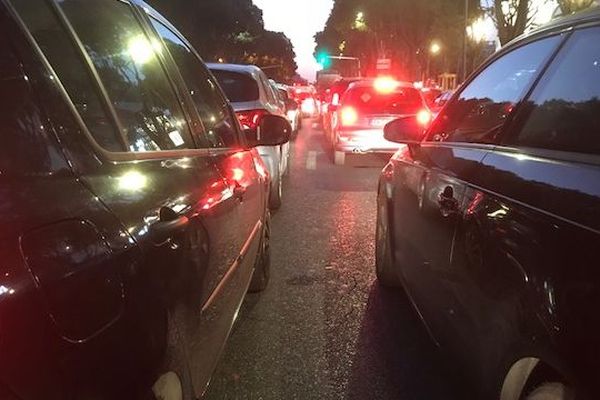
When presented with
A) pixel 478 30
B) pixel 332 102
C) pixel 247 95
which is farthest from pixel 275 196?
pixel 478 30

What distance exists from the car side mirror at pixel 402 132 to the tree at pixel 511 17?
70.7ft

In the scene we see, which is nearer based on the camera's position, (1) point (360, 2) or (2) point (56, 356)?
(2) point (56, 356)

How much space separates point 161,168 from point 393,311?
2700 mm

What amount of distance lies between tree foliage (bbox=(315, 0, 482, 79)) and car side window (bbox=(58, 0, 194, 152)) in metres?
36.2

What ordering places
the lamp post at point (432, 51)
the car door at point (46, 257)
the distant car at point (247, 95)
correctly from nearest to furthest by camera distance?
the car door at point (46, 257)
the distant car at point (247, 95)
the lamp post at point (432, 51)

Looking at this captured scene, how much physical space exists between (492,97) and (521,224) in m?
1.31

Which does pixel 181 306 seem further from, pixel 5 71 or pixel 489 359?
pixel 489 359

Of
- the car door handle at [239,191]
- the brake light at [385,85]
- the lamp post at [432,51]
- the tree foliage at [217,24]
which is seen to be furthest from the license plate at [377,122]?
the lamp post at [432,51]

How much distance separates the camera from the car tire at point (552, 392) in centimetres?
177

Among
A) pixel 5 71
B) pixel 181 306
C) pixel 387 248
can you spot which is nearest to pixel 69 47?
pixel 5 71

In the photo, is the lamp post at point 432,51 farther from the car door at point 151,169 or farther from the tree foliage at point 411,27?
the car door at point 151,169

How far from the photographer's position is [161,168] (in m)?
2.32

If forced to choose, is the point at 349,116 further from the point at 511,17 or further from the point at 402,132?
the point at 511,17

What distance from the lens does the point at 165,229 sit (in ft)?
6.60
